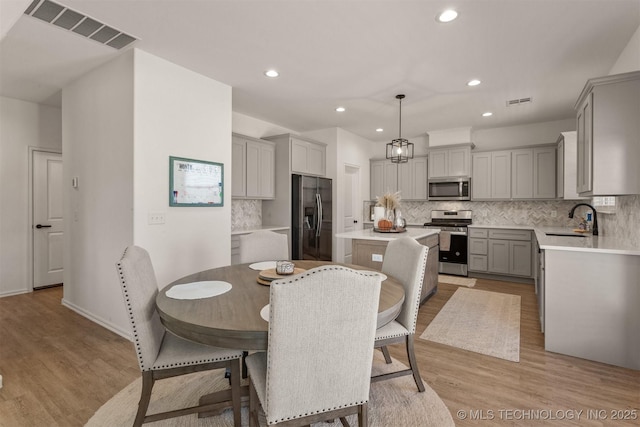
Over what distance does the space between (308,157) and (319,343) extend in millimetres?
4323

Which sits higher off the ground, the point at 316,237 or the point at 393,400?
the point at 316,237

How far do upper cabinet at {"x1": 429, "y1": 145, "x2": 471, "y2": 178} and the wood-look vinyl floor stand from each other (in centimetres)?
321

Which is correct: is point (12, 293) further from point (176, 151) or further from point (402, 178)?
point (402, 178)

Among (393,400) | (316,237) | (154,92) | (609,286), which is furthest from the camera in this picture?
(316,237)

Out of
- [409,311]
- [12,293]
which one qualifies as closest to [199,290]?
[409,311]

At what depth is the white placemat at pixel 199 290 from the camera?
1674 mm

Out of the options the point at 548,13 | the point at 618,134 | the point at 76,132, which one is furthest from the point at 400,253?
the point at 76,132

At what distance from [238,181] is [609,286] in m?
3.95

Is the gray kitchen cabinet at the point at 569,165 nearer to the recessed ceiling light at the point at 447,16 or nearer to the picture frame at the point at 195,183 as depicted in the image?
the recessed ceiling light at the point at 447,16

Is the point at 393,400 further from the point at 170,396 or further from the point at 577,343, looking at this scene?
the point at 577,343

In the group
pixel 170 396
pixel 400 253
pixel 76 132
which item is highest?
pixel 76 132

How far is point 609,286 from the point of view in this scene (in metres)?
2.40

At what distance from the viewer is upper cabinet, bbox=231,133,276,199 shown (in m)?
4.29

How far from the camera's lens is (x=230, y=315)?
55.6 inches
